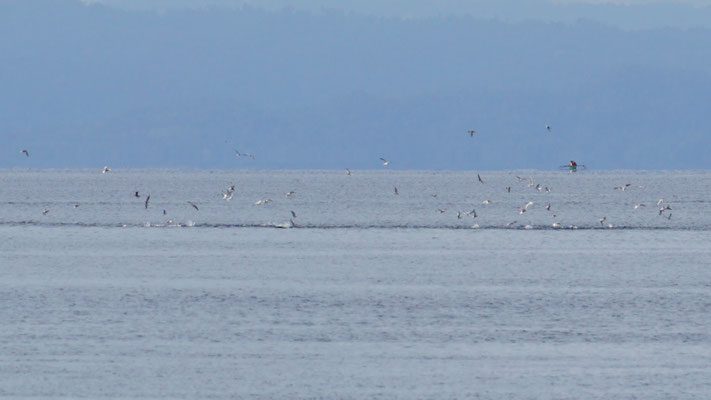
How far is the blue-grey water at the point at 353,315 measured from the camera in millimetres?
22172

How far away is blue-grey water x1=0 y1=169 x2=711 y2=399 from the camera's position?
2217cm

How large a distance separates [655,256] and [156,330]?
1132 inches

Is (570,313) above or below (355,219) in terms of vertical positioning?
below

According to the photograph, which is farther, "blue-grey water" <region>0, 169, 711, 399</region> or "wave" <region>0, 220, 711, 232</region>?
"wave" <region>0, 220, 711, 232</region>

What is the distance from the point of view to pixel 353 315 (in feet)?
104

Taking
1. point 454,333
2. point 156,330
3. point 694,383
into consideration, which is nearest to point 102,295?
point 156,330

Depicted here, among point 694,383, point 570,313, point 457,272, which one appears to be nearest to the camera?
point 694,383

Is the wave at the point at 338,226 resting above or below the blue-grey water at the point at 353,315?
above

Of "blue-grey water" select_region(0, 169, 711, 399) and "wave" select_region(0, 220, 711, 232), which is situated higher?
"wave" select_region(0, 220, 711, 232)

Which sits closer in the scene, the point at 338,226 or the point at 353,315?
the point at 353,315

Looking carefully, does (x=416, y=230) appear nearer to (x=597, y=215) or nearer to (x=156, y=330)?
(x=597, y=215)

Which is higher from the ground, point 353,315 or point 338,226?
point 338,226

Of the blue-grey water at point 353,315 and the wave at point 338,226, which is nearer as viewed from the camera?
the blue-grey water at point 353,315

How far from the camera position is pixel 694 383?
21844mm
